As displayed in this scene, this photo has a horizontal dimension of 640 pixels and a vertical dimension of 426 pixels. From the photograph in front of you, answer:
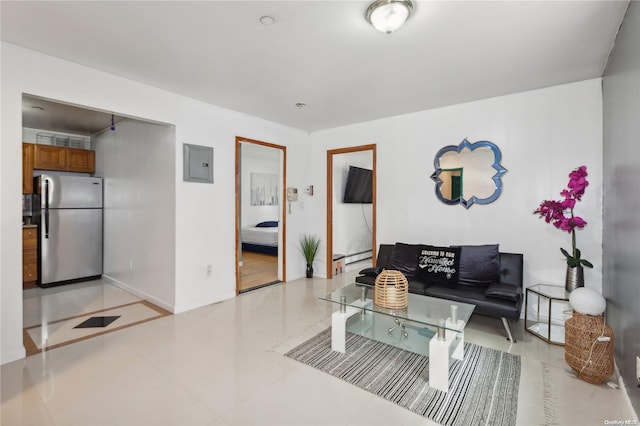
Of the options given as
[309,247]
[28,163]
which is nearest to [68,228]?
[28,163]

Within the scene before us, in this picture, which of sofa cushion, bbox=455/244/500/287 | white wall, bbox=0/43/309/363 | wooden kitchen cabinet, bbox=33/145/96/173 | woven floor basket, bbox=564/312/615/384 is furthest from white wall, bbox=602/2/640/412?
wooden kitchen cabinet, bbox=33/145/96/173

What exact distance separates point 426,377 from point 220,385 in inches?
59.1

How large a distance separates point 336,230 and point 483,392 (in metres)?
4.22

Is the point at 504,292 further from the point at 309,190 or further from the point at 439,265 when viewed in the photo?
the point at 309,190

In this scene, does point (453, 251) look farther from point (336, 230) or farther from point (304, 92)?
point (336, 230)

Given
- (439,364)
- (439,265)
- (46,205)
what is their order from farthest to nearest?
(46,205), (439,265), (439,364)

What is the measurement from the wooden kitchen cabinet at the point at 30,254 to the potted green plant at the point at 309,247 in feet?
13.1

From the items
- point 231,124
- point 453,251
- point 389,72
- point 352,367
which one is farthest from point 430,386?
point 231,124

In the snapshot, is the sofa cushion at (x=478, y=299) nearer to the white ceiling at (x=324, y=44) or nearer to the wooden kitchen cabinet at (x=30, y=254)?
the white ceiling at (x=324, y=44)

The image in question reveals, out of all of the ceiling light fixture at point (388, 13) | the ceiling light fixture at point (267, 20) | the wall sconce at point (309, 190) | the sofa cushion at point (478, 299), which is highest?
the ceiling light fixture at point (267, 20)

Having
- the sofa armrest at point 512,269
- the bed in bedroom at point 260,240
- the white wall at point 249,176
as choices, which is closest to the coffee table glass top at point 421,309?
the sofa armrest at point 512,269

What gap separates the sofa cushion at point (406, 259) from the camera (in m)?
3.60

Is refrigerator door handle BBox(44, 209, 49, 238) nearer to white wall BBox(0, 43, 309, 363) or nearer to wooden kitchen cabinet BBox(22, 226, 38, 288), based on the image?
wooden kitchen cabinet BBox(22, 226, 38, 288)

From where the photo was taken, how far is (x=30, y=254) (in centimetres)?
458
